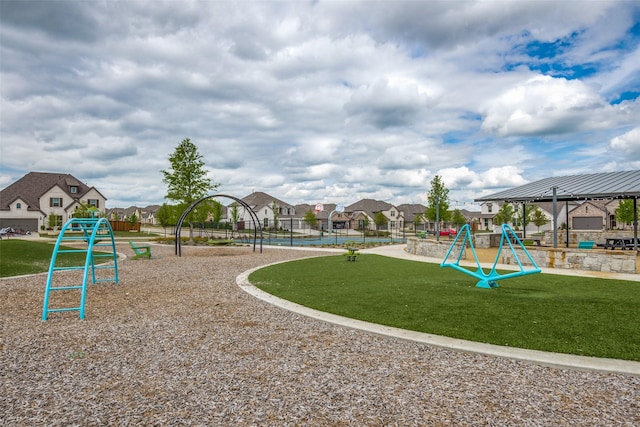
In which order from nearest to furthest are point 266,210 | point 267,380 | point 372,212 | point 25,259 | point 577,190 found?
point 267,380, point 25,259, point 577,190, point 266,210, point 372,212

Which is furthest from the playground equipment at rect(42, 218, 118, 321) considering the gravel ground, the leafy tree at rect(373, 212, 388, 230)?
the leafy tree at rect(373, 212, 388, 230)

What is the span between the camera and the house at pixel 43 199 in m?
51.8

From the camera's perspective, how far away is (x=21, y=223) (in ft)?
171

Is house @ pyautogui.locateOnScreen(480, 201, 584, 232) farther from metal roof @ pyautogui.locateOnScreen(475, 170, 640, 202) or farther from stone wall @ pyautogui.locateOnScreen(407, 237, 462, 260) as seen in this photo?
→ stone wall @ pyautogui.locateOnScreen(407, 237, 462, 260)

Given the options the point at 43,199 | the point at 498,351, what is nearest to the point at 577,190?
the point at 498,351

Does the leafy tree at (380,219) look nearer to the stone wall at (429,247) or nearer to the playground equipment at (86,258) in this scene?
the stone wall at (429,247)

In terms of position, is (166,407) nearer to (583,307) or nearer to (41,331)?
(41,331)

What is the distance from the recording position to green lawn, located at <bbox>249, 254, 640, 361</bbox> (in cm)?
570

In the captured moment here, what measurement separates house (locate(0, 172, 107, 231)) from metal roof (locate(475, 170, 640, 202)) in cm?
5109

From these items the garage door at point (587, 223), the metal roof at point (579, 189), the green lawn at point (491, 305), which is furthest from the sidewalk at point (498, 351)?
the garage door at point (587, 223)

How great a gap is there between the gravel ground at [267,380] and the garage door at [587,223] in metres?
66.1

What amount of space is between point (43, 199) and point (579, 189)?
60378mm

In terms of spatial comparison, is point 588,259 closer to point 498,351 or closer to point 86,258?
point 498,351

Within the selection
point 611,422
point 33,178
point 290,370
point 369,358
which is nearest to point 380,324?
point 369,358
